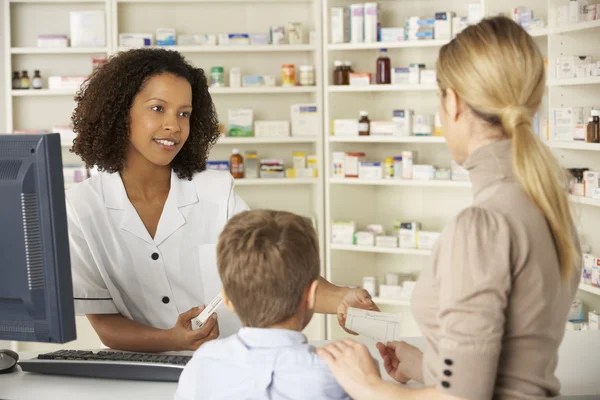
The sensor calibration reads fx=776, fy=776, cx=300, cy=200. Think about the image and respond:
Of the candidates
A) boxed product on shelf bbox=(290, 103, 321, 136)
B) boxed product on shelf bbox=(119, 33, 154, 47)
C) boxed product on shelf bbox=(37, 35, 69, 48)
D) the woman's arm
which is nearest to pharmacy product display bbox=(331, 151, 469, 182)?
boxed product on shelf bbox=(290, 103, 321, 136)

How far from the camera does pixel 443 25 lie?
14.3ft

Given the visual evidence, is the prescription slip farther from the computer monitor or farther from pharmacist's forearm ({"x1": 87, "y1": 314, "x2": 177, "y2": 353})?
the computer monitor

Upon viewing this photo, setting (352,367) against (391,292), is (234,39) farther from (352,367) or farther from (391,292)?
(352,367)

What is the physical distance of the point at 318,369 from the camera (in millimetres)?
1358

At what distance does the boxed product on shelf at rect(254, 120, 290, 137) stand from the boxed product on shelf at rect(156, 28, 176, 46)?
71 centimetres

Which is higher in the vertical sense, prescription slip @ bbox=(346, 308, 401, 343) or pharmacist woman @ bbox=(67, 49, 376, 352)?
pharmacist woman @ bbox=(67, 49, 376, 352)

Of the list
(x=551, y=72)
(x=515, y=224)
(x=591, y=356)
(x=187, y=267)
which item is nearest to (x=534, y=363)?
(x=515, y=224)

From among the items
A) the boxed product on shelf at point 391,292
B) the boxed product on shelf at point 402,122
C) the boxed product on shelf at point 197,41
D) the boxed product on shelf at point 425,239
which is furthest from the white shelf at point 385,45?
the boxed product on shelf at point 391,292

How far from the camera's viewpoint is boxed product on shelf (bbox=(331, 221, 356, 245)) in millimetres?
4577

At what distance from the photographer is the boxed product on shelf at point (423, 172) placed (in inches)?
173

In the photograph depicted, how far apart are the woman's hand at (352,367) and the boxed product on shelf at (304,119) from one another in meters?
3.39

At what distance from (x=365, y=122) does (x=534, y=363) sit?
11.0 ft

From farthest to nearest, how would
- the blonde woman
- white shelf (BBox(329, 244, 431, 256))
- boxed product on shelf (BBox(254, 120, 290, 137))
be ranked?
boxed product on shelf (BBox(254, 120, 290, 137)), white shelf (BBox(329, 244, 431, 256)), the blonde woman

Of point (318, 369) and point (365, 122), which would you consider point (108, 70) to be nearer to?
point (318, 369)
